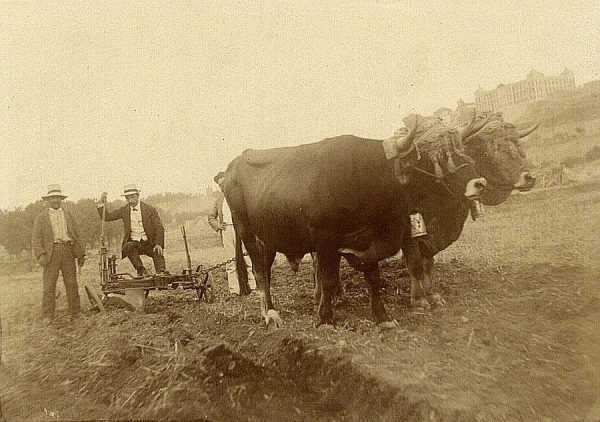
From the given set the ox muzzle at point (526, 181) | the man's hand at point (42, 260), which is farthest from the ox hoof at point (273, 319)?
the ox muzzle at point (526, 181)

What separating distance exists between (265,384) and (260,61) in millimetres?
2211

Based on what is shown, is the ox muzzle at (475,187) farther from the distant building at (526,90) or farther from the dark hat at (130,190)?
the dark hat at (130,190)

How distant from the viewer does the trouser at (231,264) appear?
4688 millimetres

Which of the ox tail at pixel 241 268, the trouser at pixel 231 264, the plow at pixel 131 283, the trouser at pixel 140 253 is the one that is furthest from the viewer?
the trouser at pixel 231 264

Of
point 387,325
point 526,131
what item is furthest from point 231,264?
point 526,131

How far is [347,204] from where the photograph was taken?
340 cm

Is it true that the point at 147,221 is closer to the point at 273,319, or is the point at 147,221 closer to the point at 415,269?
the point at 273,319

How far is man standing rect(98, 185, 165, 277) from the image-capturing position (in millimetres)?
3967

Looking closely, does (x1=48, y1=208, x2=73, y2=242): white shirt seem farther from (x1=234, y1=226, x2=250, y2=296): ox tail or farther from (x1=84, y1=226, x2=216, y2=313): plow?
(x1=234, y1=226, x2=250, y2=296): ox tail

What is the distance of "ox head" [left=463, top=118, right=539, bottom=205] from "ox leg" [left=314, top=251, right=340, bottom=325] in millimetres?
1219

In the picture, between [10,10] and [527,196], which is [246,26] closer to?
[10,10]

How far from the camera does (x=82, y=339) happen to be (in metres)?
3.49

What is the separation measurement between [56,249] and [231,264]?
59.3 inches

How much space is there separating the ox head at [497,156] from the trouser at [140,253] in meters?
2.53
